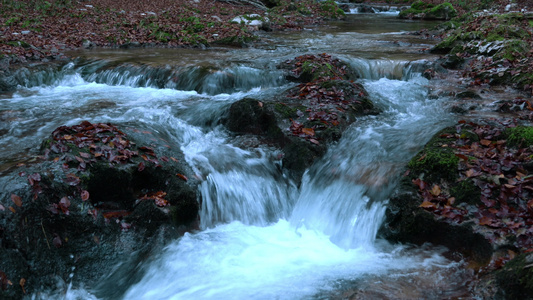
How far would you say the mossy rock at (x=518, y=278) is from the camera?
10.4 ft

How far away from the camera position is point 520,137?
519cm

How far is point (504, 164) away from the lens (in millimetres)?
4742

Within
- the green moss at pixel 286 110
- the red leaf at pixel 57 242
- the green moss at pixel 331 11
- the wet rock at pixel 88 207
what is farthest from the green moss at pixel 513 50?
the green moss at pixel 331 11

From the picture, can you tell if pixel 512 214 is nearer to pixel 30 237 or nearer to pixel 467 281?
pixel 467 281

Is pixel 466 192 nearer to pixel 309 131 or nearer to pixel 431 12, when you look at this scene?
pixel 309 131

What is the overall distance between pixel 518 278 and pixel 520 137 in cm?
261

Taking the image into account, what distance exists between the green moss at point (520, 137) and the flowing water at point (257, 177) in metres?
1.22

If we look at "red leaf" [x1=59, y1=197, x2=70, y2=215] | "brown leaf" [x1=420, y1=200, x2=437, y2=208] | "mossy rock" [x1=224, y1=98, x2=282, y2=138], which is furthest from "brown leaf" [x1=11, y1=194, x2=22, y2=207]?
"brown leaf" [x1=420, y1=200, x2=437, y2=208]

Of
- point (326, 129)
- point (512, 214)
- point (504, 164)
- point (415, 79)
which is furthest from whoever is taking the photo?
point (415, 79)

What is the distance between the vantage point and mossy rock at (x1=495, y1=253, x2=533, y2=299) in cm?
316

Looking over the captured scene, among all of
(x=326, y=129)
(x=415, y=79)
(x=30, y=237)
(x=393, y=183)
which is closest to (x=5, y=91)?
(x=30, y=237)

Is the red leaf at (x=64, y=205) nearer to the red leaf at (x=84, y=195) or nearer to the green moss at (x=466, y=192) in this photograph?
the red leaf at (x=84, y=195)

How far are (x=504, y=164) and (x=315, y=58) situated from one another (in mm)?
6400

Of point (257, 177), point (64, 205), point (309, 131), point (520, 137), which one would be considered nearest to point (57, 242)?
point (64, 205)
